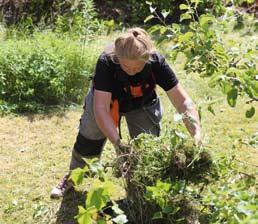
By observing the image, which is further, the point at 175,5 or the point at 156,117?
the point at 175,5

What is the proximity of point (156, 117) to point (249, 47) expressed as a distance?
Result: 1320 mm

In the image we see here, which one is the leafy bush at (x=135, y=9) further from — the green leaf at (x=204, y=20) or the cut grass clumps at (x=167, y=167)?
the green leaf at (x=204, y=20)

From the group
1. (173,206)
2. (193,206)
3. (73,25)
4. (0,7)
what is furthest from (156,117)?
(0,7)

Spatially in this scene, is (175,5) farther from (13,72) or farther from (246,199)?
(246,199)

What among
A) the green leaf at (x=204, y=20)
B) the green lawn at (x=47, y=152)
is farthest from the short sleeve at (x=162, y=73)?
the green leaf at (x=204, y=20)

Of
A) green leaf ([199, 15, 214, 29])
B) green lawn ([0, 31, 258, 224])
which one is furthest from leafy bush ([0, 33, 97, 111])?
green leaf ([199, 15, 214, 29])

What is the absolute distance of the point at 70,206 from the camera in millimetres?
3885

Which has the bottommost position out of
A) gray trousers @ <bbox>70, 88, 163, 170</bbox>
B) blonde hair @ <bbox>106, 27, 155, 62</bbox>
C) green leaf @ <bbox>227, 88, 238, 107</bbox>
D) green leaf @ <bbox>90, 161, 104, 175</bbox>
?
gray trousers @ <bbox>70, 88, 163, 170</bbox>

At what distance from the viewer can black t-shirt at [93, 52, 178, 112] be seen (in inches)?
126

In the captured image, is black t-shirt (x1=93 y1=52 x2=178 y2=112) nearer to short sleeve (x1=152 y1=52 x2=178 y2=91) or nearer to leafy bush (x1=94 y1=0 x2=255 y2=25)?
short sleeve (x1=152 y1=52 x2=178 y2=91)

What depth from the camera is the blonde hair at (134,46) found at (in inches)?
117

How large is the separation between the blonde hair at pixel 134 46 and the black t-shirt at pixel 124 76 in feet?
0.51

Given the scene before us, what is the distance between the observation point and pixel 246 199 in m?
1.78

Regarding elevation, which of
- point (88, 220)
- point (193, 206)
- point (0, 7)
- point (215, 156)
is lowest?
point (0, 7)
